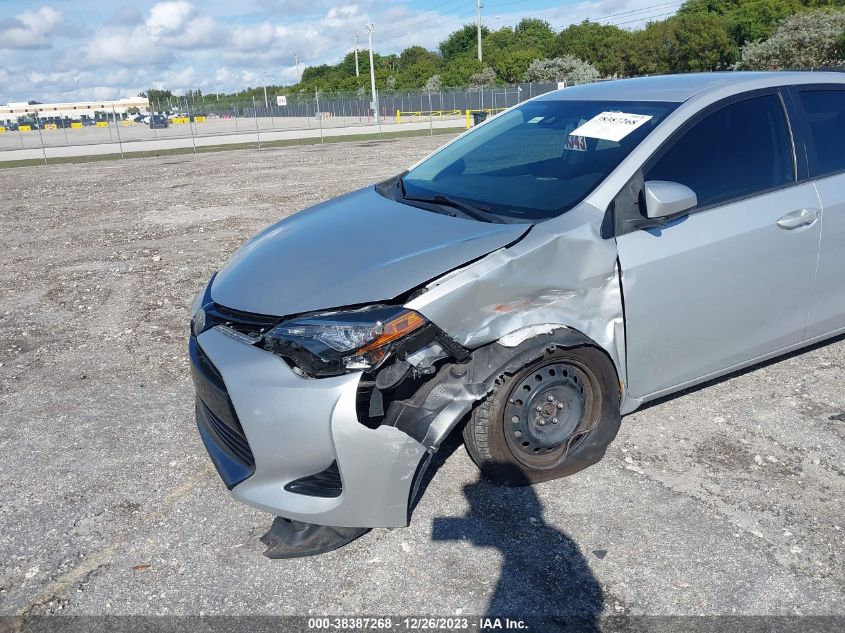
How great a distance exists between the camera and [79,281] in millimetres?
7352

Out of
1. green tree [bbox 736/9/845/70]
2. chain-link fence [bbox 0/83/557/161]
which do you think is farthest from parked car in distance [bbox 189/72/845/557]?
green tree [bbox 736/9/845/70]

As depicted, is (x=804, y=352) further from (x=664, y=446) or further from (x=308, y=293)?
(x=308, y=293)

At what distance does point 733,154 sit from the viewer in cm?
355

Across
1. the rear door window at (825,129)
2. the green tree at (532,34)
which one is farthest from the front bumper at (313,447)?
the green tree at (532,34)

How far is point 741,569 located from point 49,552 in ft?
9.31

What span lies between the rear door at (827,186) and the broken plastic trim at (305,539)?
9.22 ft

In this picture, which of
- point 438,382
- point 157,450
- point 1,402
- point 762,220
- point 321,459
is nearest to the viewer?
point 321,459

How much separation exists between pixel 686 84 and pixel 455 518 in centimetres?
259

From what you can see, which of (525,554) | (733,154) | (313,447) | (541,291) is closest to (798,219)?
(733,154)

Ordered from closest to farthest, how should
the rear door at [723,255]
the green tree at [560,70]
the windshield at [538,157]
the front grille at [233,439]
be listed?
1. the front grille at [233,439]
2. the rear door at [723,255]
3. the windshield at [538,157]
4. the green tree at [560,70]

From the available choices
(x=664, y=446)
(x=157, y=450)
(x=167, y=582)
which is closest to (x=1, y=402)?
(x=157, y=450)

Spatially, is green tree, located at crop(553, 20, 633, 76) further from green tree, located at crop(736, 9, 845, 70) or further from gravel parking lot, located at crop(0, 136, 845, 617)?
gravel parking lot, located at crop(0, 136, 845, 617)

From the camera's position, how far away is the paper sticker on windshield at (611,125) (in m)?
3.51

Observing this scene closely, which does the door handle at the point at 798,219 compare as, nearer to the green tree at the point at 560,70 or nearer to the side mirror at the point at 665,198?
the side mirror at the point at 665,198
